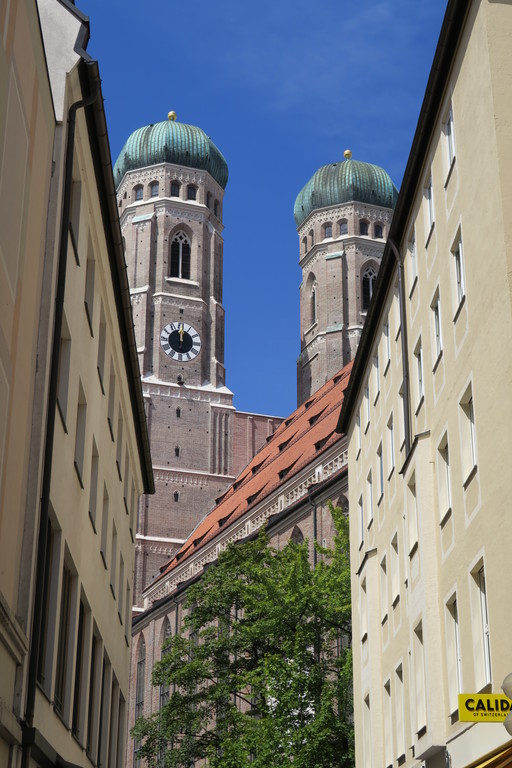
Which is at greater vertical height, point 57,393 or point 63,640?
point 57,393

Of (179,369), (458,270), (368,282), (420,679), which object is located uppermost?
(368,282)

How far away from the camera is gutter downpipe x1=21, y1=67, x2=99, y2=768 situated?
12.7 m

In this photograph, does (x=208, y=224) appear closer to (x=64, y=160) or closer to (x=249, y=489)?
(x=249, y=489)

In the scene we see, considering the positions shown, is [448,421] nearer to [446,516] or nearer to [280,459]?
[446,516]

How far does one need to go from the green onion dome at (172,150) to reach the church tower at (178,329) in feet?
0.22

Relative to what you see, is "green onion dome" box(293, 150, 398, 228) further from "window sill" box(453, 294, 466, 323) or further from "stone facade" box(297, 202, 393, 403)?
"window sill" box(453, 294, 466, 323)

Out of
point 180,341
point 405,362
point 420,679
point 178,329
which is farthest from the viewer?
point 178,329

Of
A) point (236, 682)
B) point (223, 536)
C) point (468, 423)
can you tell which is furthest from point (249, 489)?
point (468, 423)

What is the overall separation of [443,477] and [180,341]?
6125 centimetres

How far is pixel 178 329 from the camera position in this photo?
78.9 metres

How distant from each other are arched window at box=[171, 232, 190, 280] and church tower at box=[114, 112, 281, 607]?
0.06 metres

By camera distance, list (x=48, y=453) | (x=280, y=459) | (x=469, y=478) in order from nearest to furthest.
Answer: (x=48, y=453)
(x=469, y=478)
(x=280, y=459)

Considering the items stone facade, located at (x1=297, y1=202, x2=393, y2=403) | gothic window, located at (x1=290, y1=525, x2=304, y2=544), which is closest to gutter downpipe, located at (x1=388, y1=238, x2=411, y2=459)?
gothic window, located at (x1=290, y1=525, x2=304, y2=544)

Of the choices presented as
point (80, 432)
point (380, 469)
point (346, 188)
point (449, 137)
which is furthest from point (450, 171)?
point (346, 188)
